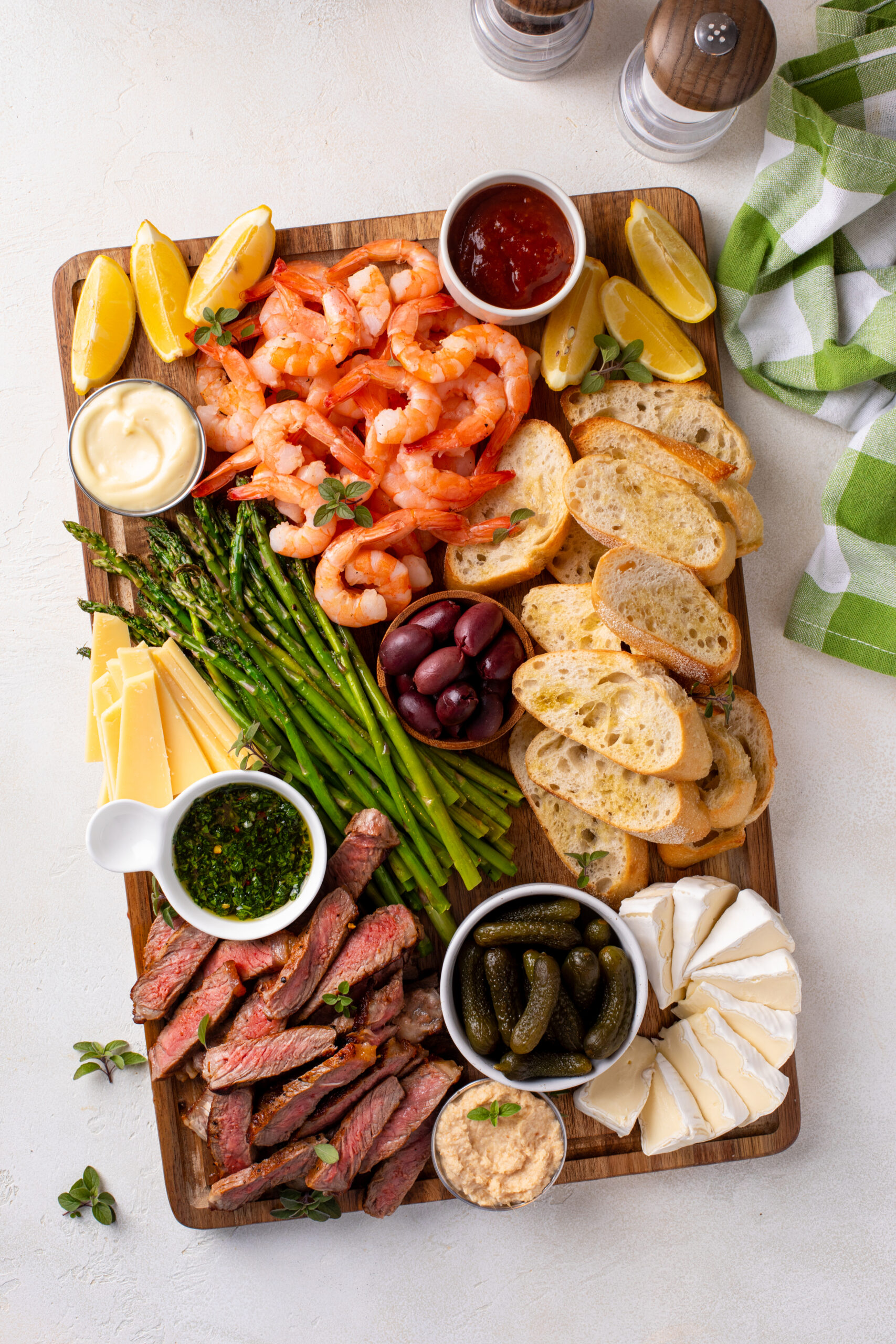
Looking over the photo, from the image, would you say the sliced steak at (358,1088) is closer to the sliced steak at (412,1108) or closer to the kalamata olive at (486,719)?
the sliced steak at (412,1108)

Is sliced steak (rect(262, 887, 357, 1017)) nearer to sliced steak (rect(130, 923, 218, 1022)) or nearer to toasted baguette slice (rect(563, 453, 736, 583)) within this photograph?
sliced steak (rect(130, 923, 218, 1022))

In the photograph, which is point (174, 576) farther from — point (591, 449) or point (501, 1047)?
point (501, 1047)

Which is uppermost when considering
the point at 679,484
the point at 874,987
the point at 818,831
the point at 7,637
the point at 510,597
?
the point at 679,484

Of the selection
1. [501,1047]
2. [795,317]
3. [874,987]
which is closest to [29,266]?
[795,317]

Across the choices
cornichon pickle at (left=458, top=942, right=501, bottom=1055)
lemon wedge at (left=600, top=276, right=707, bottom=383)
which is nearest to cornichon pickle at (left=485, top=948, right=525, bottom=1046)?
cornichon pickle at (left=458, top=942, right=501, bottom=1055)

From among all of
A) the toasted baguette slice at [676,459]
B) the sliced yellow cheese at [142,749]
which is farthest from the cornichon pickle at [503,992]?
the toasted baguette slice at [676,459]
